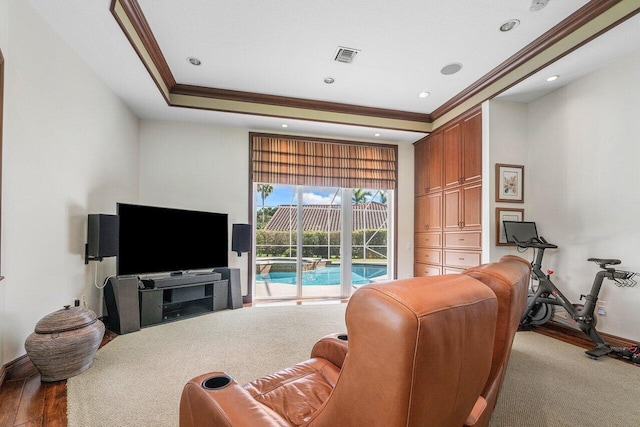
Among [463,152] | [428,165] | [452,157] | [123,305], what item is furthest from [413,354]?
[428,165]

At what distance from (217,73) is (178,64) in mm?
437

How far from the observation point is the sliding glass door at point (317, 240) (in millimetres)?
4996

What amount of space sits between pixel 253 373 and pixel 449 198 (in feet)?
12.1

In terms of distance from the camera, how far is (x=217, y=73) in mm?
3691

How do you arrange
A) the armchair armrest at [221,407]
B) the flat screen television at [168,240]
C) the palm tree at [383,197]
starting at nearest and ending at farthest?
the armchair armrest at [221,407] → the flat screen television at [168,240] → the palm tree at [383,197]

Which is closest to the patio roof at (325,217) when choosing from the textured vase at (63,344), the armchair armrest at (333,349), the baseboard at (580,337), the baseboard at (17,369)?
the baseboard at (580,337)

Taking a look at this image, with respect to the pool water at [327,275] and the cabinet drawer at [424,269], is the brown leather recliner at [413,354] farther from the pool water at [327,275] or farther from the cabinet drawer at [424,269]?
the pool water at [327,275]

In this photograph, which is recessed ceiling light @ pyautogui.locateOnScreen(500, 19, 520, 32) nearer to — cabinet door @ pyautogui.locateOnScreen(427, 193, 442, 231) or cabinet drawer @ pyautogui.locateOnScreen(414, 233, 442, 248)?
cabinet door @ pyautogui.locateOnScreen(427, 193, 442, 231)

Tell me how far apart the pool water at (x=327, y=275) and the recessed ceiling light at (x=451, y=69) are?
328 cm

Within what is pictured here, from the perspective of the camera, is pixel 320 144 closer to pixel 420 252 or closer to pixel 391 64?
pixel 391 64

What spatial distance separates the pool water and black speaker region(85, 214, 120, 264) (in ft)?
7.61

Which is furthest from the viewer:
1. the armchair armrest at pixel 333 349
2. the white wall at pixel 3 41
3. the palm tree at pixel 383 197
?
the palm tree at pixel 383 197

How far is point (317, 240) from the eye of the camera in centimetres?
512

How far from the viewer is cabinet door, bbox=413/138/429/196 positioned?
5.19 meters
